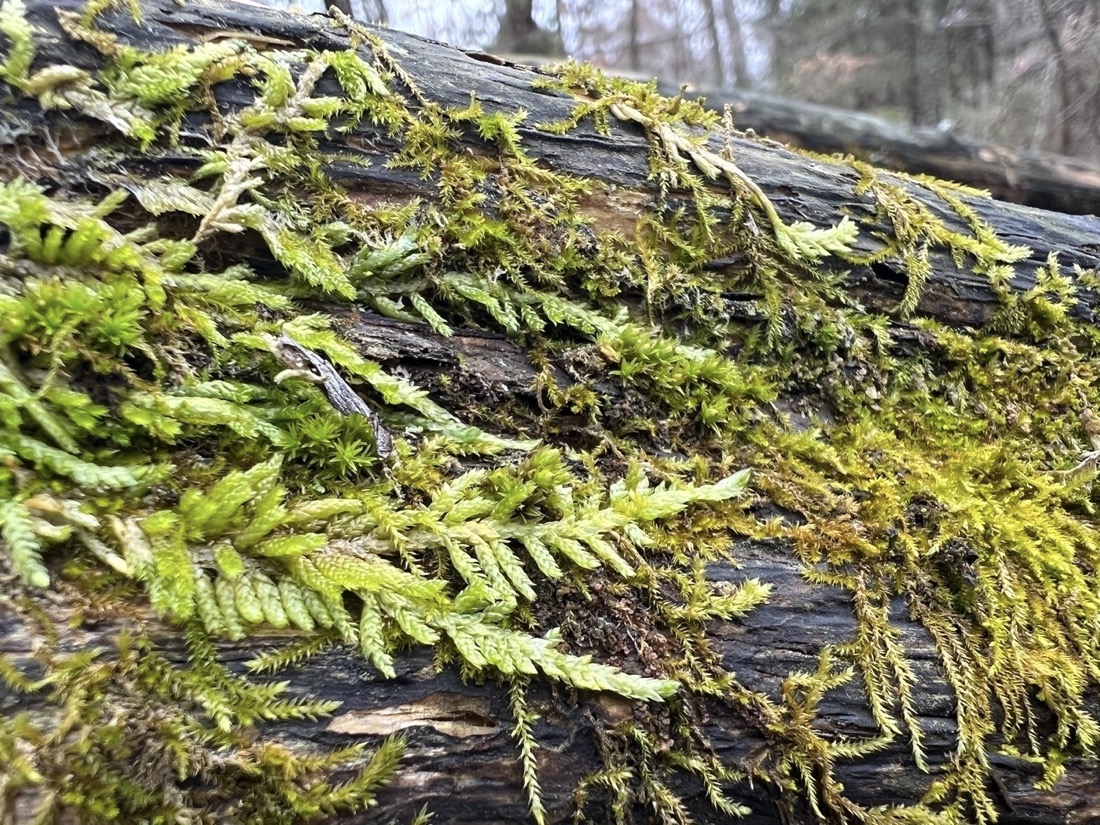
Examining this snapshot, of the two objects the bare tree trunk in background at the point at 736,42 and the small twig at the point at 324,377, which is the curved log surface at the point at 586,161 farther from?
the bare tree trunk in background at the point at 736,42

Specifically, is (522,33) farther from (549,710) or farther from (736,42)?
(736,42)

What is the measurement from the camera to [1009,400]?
2.43 meters

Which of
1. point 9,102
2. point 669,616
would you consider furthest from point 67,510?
point 669,616

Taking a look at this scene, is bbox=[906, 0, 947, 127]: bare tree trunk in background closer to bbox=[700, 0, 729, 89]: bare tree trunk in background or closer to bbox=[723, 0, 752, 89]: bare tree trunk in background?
bbox=[723, 0, 752, 89]: bare tree trunk in background

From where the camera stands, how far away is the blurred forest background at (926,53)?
25.7ft

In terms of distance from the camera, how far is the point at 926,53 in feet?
32.5

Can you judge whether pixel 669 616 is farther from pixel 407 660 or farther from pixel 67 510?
pixel 67 510

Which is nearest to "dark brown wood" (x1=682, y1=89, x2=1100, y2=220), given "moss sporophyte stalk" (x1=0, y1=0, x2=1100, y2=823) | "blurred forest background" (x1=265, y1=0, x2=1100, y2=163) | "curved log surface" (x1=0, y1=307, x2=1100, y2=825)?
"blurred forest background" (x1=265, y1=0, x2=1100, y2=163)

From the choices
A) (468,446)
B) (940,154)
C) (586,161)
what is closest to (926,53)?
(940,154)

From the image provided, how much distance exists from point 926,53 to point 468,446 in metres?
11.8

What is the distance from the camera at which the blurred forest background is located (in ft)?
25.7

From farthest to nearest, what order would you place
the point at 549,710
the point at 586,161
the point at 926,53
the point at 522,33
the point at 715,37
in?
the point at 715,37
the point at 926,53
the point at 522,33
the point at 586,161
the point at 549,710

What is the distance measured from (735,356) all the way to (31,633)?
214 cm

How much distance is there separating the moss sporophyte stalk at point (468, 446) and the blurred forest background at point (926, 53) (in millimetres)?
5042
